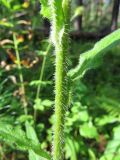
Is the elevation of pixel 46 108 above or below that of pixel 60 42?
below

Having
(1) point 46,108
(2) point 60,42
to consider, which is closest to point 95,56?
(2) point 60,42

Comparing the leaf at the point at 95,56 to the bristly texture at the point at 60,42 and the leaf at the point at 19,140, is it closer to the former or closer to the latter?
the bristly texture at the point at 60,42

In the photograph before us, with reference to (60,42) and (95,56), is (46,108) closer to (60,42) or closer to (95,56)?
(95,56)

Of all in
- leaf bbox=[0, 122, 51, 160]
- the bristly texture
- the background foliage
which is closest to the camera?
the bristly texture

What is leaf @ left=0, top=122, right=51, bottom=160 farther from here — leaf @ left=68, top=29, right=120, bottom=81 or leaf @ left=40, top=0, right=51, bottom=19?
leaf @ left=40, top=0, right=51, bottom=19

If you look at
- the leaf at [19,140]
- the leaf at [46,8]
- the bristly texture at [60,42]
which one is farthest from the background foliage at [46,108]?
the leaf at [46,8]

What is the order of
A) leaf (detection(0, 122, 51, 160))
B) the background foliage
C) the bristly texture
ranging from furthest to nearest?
the background foliage
leaf (detection(0, 122, 51, 160))
the bristly texture

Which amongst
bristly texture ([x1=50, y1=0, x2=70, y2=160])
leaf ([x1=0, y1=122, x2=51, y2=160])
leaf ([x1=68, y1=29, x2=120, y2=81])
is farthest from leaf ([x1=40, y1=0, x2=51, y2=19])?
leaf ([x1=0, y1=122, x2=51, y2=160])

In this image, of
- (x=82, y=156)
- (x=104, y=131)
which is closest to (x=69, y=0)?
(x=82, y=156)
